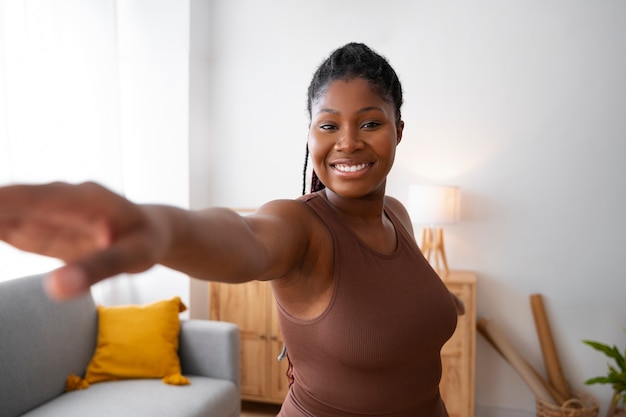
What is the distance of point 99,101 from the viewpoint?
10.1ft

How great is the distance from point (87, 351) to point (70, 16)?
184cm

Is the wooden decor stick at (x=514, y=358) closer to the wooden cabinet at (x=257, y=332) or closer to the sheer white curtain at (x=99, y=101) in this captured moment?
the wooden cabinet at (x=257, y=332)

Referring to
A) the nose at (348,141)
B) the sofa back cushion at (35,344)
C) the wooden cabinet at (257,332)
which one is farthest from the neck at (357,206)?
the wooden cabinet at (257,332)

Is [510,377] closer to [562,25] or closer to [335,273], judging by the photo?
[562,25]

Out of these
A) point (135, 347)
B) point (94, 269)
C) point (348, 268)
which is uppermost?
point (94, 269)

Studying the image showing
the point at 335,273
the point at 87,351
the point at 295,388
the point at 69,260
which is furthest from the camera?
the point at 87,351

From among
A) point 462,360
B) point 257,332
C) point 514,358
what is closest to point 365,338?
point 462,360

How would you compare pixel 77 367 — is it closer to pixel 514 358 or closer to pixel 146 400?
pixel 146 400

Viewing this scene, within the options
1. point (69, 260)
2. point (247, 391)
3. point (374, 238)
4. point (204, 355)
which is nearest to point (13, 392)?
point (204, 355)

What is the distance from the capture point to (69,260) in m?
0.39

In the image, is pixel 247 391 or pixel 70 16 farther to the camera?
pixel 247 391

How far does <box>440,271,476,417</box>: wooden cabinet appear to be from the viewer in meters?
2.92

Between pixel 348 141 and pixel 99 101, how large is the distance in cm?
259

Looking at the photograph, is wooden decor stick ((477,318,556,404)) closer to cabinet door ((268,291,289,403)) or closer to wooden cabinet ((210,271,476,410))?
wooden cabinet ((210,271,476,410))
